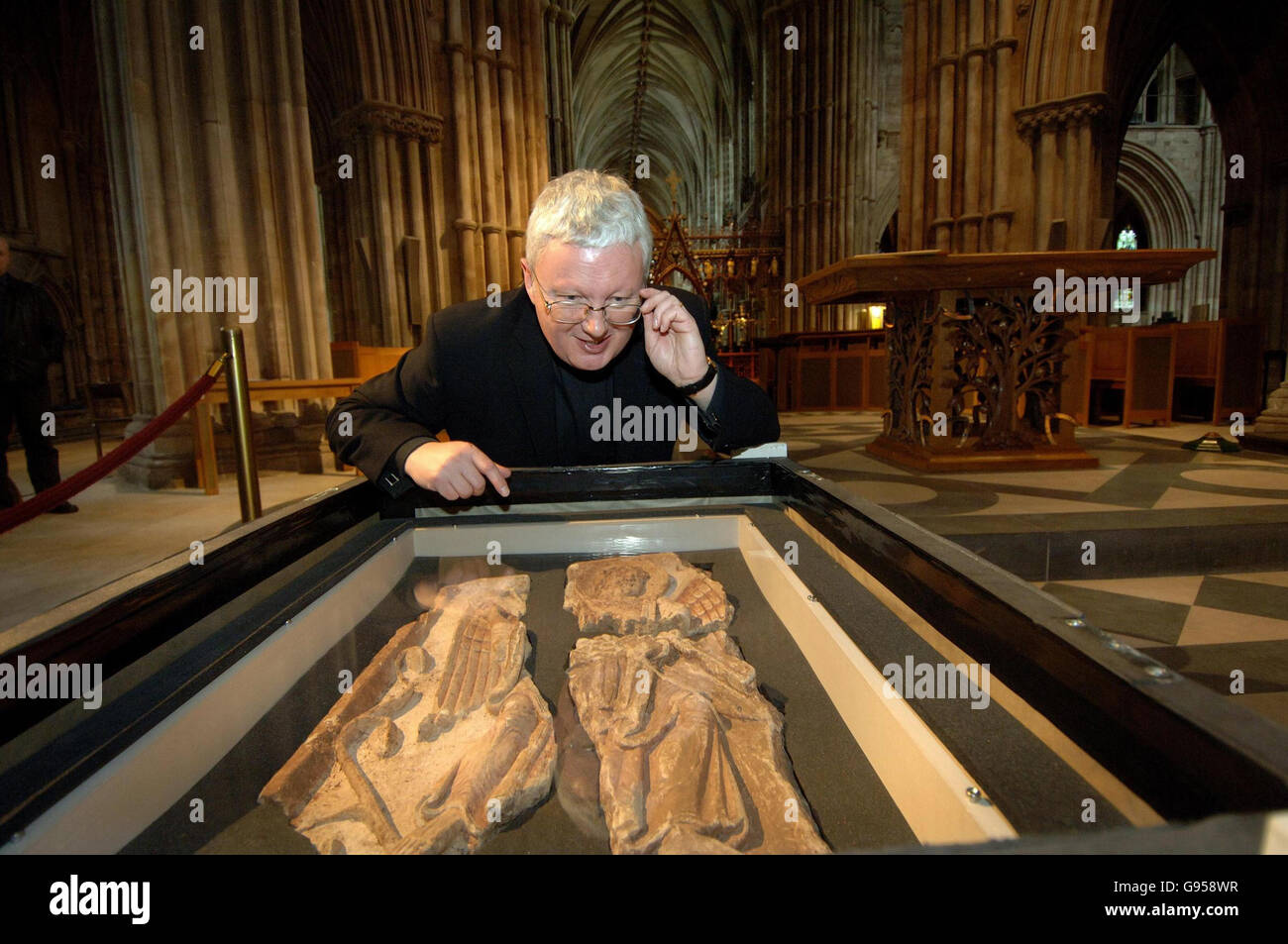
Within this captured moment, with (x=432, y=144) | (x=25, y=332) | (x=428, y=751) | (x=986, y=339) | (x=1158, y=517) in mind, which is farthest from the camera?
(x=432, y=144)

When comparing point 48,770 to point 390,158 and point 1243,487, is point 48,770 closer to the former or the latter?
point 1243,487

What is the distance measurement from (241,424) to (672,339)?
2.63 m

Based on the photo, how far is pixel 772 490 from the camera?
2004 mm

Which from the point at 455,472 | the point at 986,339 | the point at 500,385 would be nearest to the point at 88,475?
the point at 500,385

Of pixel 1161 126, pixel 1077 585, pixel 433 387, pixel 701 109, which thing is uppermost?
pixel 701 109

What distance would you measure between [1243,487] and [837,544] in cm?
481

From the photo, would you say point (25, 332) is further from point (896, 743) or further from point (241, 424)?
point (896, 743)

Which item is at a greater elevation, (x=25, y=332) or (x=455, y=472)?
(x=25, y=332)

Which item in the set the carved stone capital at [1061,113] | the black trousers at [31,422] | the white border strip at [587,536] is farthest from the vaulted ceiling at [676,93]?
the white border strip at [587,536]

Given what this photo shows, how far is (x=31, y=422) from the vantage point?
4852mm

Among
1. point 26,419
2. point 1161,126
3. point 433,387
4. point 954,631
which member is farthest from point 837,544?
point 1161,126

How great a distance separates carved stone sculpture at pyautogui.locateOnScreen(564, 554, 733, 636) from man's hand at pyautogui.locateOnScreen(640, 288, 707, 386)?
64 cm

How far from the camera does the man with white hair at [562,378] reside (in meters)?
1.66

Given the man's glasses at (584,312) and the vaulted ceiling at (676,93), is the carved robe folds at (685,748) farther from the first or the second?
the vaulted ceiling at (676,93)
